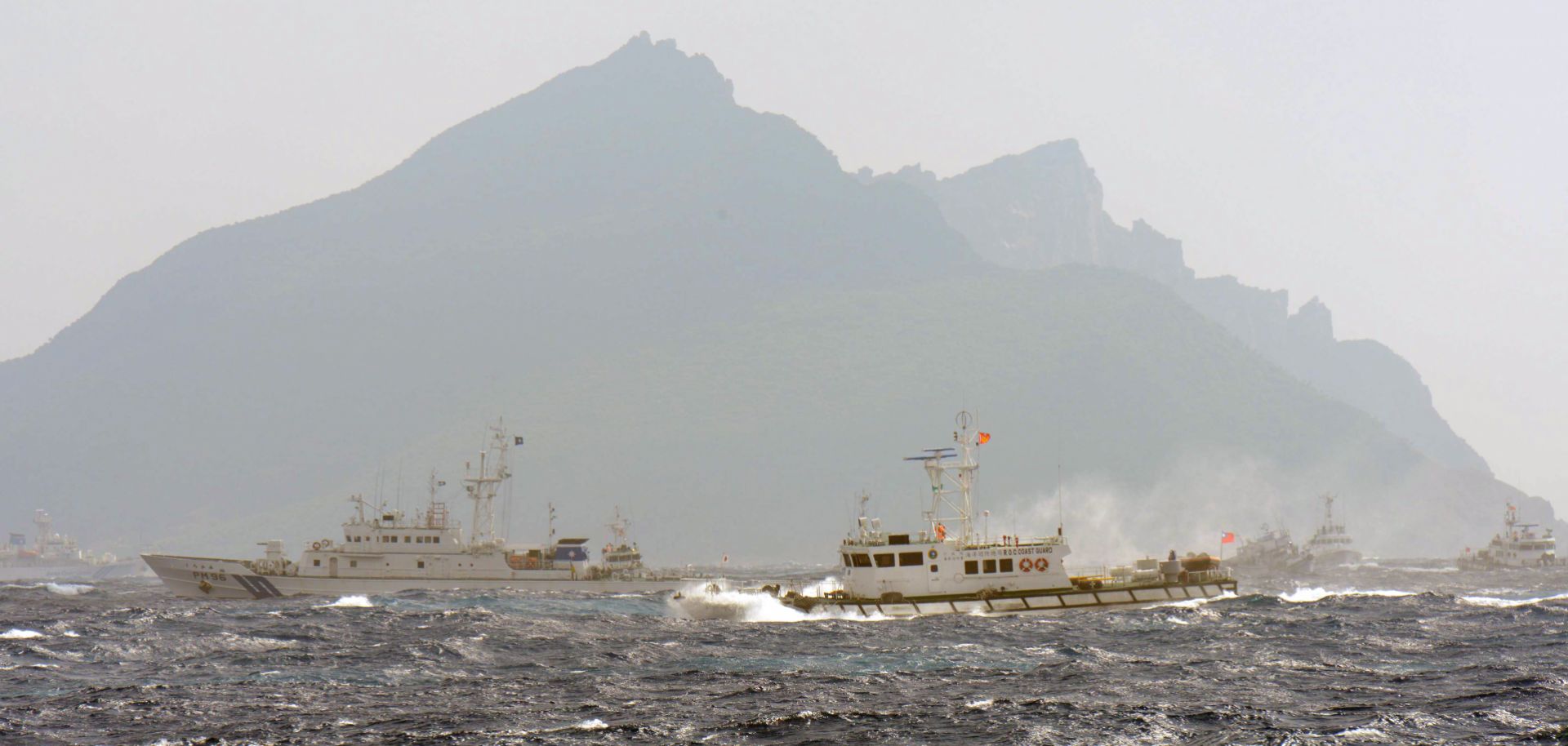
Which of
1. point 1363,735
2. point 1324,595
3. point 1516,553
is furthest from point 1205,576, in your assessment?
point 1516,553

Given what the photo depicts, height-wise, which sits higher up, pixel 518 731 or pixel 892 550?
pixel 892 550

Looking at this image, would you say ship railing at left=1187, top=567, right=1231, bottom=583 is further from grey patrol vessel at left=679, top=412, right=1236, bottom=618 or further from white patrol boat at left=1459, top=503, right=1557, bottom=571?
white patrol boat at left=1459, top=503, right=1557, bottom=571

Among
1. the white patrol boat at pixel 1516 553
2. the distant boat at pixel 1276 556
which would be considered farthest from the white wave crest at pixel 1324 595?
the white patrol boat at pixel 1516 553

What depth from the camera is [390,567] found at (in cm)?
9219

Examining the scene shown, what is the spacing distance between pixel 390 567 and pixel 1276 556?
334 feet

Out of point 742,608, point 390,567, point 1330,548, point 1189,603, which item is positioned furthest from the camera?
point 1330,548

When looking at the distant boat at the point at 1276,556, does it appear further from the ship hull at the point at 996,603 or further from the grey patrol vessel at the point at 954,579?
the grey patrol vessel at the point at 954,579

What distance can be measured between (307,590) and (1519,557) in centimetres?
12833

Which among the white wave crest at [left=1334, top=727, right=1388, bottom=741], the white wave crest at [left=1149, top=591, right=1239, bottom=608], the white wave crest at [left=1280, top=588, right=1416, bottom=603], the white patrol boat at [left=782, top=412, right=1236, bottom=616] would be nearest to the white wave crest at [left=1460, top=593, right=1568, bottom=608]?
the white wave crest at [left=1280, top=588, right=1416, bottom=603]

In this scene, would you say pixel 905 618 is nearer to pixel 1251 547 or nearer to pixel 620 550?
pixel 620 550

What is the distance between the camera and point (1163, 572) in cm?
6475

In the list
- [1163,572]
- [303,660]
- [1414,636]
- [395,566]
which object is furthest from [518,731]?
[395,566]

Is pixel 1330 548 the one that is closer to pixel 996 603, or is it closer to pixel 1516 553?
pixel 1516 553

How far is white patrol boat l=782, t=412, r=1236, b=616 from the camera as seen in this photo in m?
59.6
